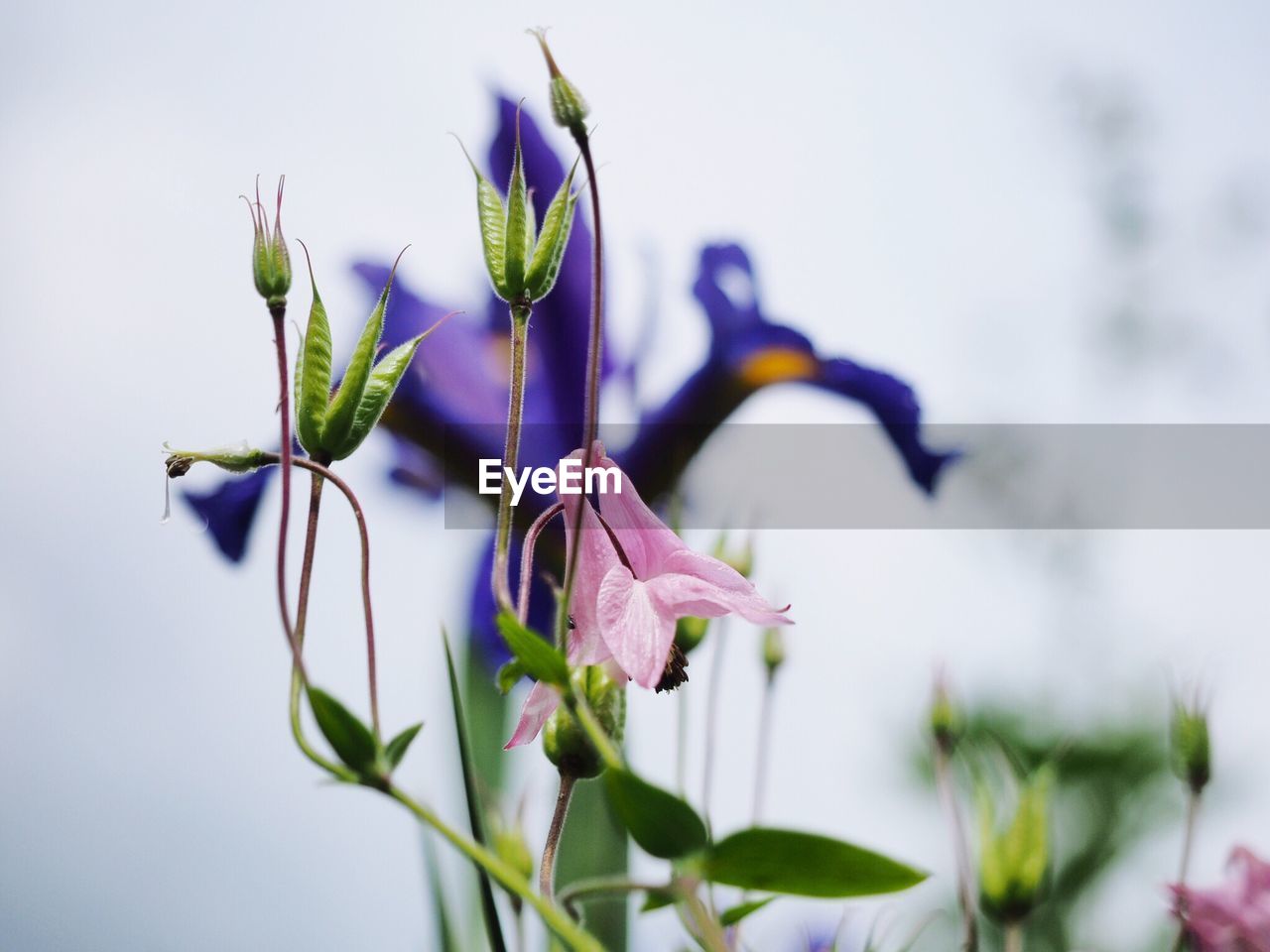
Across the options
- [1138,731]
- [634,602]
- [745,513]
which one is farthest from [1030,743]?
[634,602]

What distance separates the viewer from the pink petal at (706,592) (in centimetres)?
12

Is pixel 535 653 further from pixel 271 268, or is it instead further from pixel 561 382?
pixel 561 382

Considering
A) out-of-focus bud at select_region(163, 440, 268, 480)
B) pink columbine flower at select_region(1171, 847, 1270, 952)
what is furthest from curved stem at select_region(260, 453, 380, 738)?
pink columbine flower at select_region(1171, 847, 1270, 952)

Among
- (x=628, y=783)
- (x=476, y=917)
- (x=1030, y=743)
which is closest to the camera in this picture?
(x=628, y=783)

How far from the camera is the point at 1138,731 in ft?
1.35

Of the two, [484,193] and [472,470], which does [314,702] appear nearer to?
[484,193]

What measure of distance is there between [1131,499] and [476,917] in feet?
0.97

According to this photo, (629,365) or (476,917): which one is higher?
(629,365)

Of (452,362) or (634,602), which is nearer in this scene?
(634,602)

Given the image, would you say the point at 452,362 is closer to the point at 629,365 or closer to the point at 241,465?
the point at 629,365

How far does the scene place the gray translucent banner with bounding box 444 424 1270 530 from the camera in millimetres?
273

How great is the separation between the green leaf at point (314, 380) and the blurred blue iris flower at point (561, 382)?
0.14 metres

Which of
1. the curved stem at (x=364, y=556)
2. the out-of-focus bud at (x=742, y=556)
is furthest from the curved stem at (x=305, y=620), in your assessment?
the out-of-focus bud at (x=742, y=556)

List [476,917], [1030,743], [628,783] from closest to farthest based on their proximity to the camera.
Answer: [628,783] → [476,917] → [1030,743]
